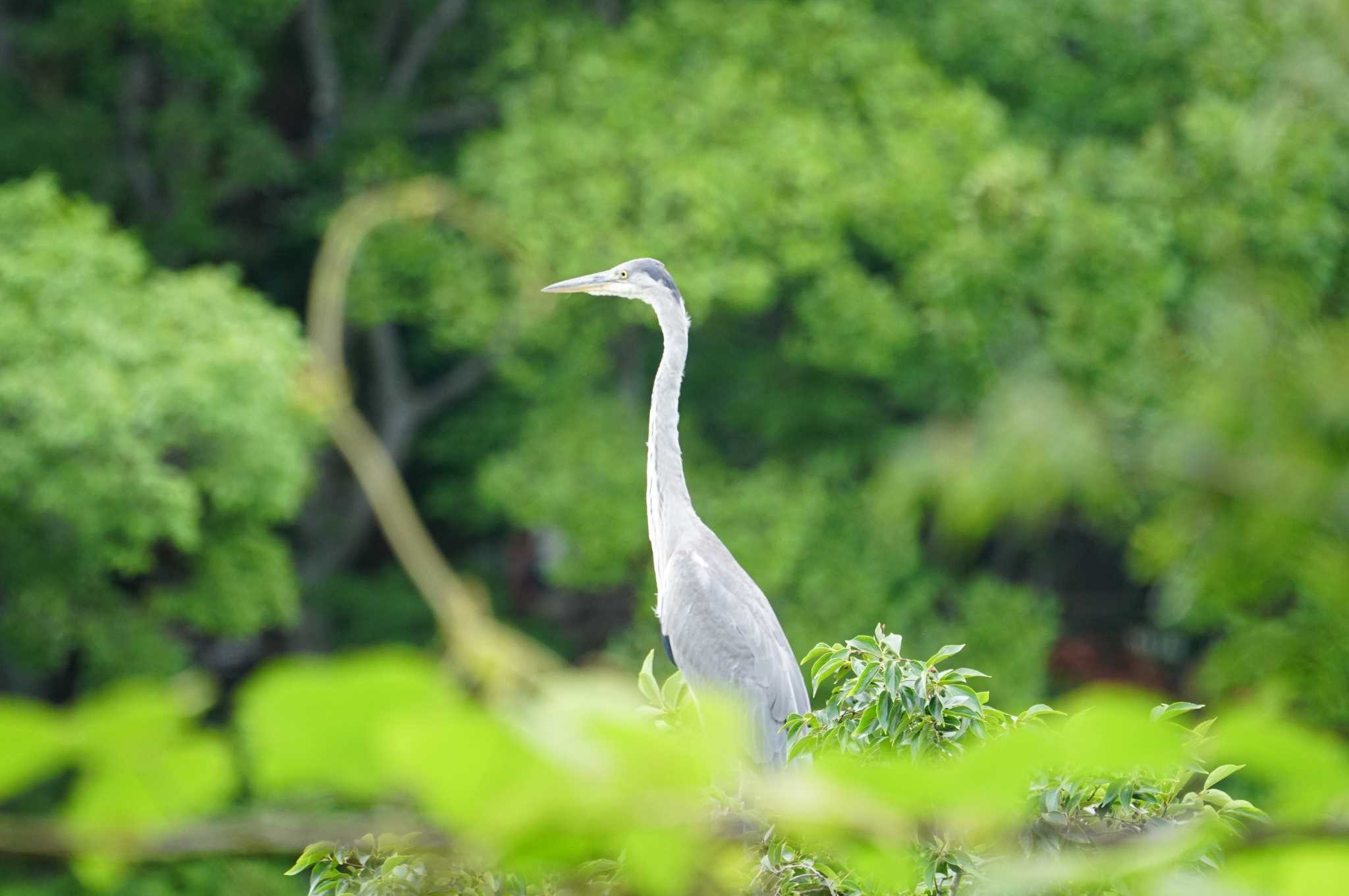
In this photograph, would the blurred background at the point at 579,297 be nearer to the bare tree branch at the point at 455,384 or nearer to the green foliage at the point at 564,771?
the bare tree branch at the point at 455,384

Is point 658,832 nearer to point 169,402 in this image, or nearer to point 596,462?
point 169,402

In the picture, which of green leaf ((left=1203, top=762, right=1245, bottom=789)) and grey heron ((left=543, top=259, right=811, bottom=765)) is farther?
grey heron ((left=543, top=259, right=811, bottom=765))

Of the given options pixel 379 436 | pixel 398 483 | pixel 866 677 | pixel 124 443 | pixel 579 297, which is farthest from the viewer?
pixel 379 436

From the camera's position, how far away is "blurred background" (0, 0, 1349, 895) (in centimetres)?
650

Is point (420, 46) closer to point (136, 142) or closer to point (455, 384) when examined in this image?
point (136, 142)

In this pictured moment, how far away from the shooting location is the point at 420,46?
918cm

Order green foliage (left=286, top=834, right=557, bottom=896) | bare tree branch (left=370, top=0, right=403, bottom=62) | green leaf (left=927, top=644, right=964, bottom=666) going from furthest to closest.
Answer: bare tree branch (left=370, top=0, right=403, bottom=62) → green leaf (left=927, top=644, right=964, bottom=666) → green foliage (left=286, top=834, right=557, bottom=896)

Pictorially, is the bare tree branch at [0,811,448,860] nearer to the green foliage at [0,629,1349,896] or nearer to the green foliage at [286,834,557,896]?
the green foliage at [0,629,1349,896]

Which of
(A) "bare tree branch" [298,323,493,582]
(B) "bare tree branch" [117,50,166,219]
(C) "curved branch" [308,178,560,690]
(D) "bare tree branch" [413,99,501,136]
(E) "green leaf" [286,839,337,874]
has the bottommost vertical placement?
(A) "bare tree branch" [298,323,493,582]

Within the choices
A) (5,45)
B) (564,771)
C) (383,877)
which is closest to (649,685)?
(383,877)

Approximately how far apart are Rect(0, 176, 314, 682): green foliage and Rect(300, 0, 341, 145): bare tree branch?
6.92ft

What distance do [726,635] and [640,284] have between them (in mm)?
911

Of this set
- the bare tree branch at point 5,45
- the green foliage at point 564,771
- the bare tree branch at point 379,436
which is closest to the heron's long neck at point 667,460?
the green foliage at point 564,771


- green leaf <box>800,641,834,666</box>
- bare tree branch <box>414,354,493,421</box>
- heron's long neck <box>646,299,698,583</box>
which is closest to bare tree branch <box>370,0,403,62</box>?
bare tree branch <box>414,354,493,421</box>
